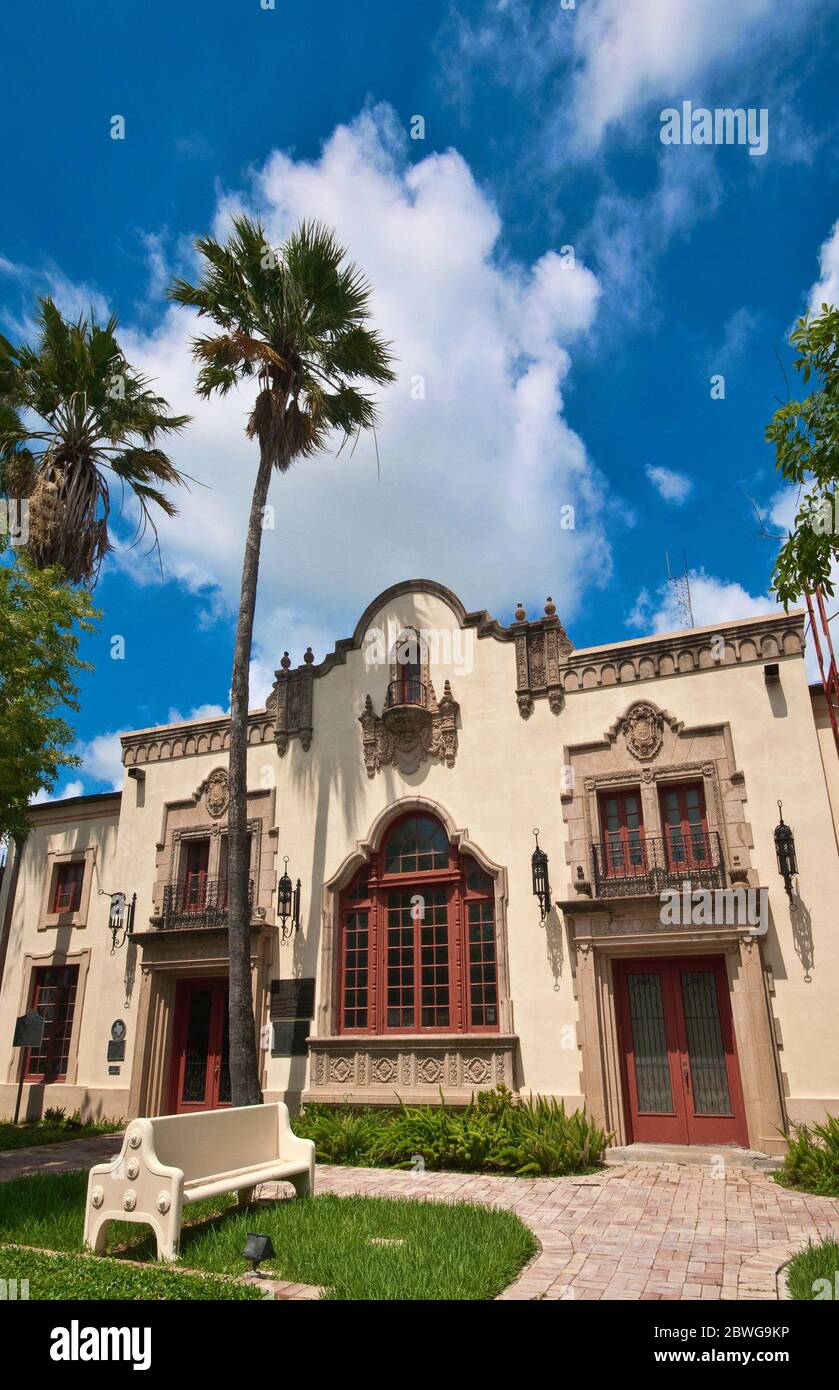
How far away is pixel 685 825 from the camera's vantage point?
44.9ft

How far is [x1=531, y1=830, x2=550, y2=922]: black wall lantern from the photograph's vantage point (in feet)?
45.8

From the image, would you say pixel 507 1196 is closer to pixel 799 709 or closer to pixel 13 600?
pixel 799 709

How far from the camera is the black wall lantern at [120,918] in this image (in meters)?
17.7

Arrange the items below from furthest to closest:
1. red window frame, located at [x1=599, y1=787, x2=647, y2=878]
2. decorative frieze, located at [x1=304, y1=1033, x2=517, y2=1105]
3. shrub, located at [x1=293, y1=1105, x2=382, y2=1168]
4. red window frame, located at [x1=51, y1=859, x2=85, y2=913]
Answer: red window frame, located at [x1=51, y1=859, x2=85, y2=913]
red window frame, located at [x1=599, y1=787, x2=647, y2=878]
decorative frieze, located at [x1=304, y1=1033, x2=517, y2=1105]
shrub, located at [x1=293, y1=1105, x2=382, y2=1168]

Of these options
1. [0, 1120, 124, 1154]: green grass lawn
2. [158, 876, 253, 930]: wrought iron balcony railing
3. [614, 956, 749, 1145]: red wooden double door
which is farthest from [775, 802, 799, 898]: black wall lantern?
[0, 1120, 124, 1154]: green grass lawn

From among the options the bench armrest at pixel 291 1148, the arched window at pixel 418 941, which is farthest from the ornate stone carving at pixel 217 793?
the bench armrest at pixel 291 1148

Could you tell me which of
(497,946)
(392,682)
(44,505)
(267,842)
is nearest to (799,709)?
(497,946)

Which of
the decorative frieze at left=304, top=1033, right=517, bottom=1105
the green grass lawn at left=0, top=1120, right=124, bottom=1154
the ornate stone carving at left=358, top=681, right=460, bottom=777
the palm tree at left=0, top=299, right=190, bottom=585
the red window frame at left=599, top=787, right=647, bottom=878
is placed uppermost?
the palm tree at left=0, top=299, right=190, bottom=585

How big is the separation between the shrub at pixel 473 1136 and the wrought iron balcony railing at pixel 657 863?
3335 mm

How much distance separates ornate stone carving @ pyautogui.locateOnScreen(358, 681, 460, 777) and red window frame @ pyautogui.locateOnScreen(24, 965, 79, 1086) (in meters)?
8.25

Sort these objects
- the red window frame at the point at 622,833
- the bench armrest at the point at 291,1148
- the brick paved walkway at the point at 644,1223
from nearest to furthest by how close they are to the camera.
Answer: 1. the brick paved walkway at the point at 644,1223
2. the bench armrest at the point at 291,1148
3. the red window frame at the point at 622,833

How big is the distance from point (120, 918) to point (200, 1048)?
10.3ft

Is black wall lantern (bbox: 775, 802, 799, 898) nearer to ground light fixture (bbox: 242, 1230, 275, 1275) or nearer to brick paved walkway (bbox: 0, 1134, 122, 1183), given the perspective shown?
ground light fixture (bbox: 242, 1230, 275, 1275)

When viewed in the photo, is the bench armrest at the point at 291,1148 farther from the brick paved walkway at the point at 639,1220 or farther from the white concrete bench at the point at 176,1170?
the brick paved walkway at the point at 639,1220
